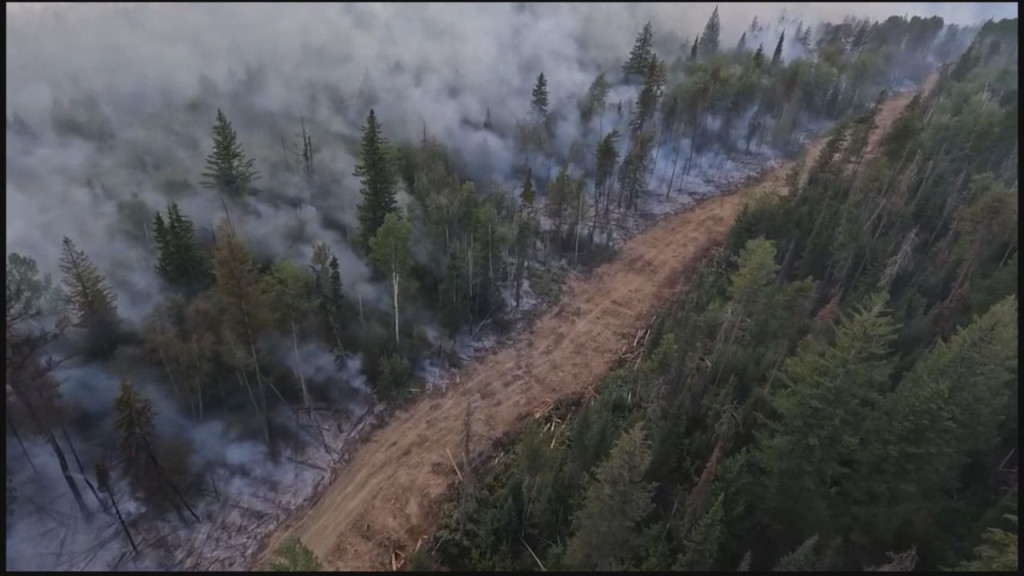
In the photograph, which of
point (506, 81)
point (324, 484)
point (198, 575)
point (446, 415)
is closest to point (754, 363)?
point (446, 415)

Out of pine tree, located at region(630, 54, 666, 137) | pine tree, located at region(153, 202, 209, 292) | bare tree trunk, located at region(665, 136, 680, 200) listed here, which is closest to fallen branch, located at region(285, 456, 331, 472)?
pine tree, located at region(153, 202, 209, 292)

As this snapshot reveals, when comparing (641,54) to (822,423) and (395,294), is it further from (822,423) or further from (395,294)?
(822,423)

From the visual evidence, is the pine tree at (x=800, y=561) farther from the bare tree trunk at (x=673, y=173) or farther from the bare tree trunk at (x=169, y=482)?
the bare tree trunk at (x=673, y=173)

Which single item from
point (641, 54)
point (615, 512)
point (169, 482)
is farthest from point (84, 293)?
point (641, 54)

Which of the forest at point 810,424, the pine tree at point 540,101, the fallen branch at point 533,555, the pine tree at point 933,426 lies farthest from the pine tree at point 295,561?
the pine tree at point 540,101

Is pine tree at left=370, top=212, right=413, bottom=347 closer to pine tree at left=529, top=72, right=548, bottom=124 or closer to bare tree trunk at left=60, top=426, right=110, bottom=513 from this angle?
bare tree trunk at left=60, top=426, right=110, bottom=513
